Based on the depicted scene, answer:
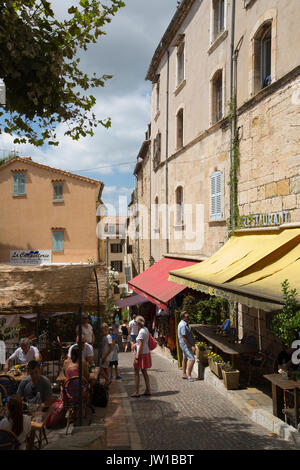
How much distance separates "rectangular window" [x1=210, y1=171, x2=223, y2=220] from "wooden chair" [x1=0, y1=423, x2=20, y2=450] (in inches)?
374

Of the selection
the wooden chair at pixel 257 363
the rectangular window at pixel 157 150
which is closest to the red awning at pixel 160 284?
the wooden chair at pixel 257 363

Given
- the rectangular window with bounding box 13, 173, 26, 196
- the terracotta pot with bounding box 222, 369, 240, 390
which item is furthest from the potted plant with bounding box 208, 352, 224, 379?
the rectangular window with bounding box 13, 173, 26, 196

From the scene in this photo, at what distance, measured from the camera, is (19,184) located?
2883 centimetres

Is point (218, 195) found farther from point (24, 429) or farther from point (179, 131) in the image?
point (24, 429)

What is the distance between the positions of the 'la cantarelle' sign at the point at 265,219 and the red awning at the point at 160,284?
312cm

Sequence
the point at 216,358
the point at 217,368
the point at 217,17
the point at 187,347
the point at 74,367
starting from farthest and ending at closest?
the point at 217,17 → the point at 187,347 → the point at 216,358 → the point at 217,368 → the point at 74,367

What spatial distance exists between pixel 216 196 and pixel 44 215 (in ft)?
60.0

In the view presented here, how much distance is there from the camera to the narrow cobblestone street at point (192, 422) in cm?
576

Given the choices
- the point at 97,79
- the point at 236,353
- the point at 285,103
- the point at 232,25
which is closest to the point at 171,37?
the point at 232,25

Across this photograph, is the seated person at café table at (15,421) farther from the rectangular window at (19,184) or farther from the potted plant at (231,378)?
the rectangular window at (19,184)

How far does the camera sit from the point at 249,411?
717 cm

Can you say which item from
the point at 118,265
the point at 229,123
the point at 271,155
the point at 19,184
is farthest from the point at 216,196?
the point at 118,265

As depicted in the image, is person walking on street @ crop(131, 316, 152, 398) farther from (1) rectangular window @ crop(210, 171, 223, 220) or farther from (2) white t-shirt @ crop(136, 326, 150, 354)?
(1) rectangular window @ crop(210, 171, 223, 220)

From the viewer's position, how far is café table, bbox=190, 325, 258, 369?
8844 millimetres
